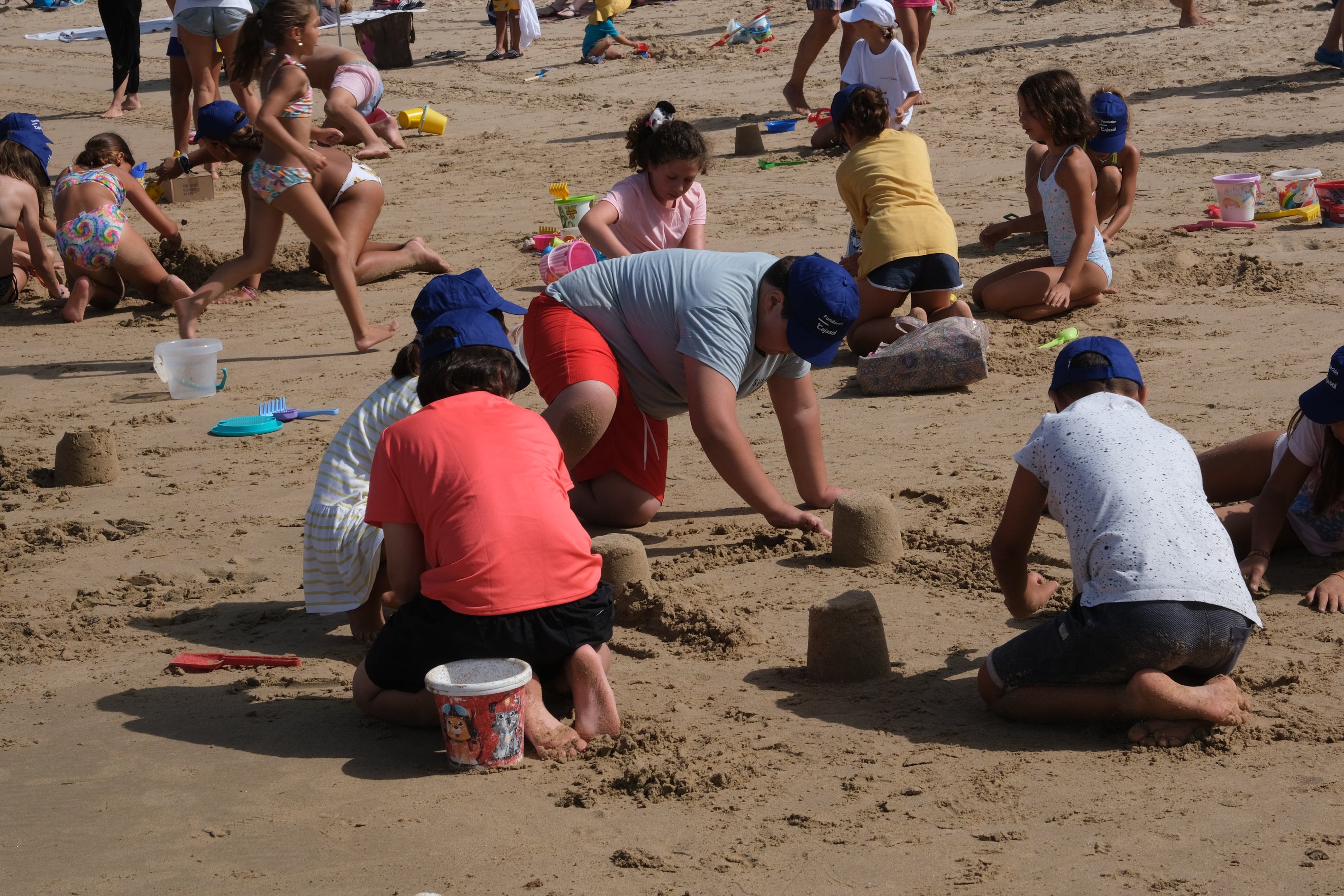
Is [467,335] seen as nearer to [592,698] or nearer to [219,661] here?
[592,698]

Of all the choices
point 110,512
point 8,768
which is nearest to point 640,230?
point 110,512

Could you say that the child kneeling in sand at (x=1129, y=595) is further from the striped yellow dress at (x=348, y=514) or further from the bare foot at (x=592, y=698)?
the striped yellow dress at (x=348, y=514)

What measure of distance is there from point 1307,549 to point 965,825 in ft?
6.87

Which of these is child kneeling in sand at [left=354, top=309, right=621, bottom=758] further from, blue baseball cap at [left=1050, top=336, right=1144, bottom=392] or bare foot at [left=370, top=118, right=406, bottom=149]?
bare foot at [left=370, top=118, right=406, bottom=149]

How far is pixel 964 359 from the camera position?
6.25 metres

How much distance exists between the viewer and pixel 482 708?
3.22m

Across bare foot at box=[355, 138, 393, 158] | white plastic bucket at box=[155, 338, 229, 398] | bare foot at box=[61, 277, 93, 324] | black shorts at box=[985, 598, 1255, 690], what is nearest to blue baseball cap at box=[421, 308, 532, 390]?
black shorts at box=[985, 598, 1255, 690]

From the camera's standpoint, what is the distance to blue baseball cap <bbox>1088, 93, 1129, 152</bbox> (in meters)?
7.75

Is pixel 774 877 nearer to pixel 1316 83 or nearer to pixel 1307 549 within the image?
pixel 1307 549

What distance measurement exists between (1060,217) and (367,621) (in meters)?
4.55

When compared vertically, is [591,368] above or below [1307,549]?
above

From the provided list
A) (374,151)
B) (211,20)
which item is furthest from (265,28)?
(211,20)

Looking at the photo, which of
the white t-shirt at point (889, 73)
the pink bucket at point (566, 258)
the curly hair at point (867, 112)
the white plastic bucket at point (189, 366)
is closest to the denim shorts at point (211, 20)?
the white t-shirt at point (889, 73)

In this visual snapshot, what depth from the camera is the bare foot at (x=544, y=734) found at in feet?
11.0
